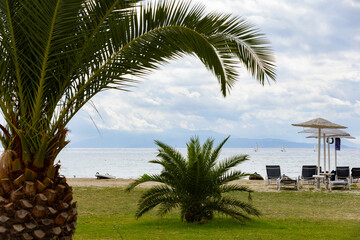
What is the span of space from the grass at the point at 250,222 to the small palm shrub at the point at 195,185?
30cm

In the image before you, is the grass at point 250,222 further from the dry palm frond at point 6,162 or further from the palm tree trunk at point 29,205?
the dry palm frond at point 6,162

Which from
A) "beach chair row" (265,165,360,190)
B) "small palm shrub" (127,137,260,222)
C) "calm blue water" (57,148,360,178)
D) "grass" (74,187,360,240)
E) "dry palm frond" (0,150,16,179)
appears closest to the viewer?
"dry palm frond" (0,150,16,179)

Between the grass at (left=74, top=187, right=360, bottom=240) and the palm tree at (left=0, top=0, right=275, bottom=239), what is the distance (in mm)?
2190

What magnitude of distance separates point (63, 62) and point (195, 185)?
4629 mm

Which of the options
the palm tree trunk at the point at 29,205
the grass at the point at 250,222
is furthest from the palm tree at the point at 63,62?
the grass at the point at 250,222

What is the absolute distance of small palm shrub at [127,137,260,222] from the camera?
8.70 m

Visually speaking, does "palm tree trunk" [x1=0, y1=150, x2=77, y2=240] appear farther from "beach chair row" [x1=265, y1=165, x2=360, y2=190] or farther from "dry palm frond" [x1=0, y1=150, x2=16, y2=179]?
"beach chair row" [x1=265, y1=165, x2=360, y2=190]

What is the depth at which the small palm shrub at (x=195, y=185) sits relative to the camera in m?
8.70

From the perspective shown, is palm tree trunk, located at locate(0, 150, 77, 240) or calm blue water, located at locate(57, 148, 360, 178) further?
calm blue water, located at locate(57, 148, 360, 178)

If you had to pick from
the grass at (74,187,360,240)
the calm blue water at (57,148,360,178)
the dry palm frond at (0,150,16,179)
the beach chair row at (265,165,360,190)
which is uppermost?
the dry palm frond at (0,150,16,179)

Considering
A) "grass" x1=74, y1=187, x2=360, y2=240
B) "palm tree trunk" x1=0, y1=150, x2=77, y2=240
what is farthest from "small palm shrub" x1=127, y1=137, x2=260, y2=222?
"palm tree trunk" x1=0, y1=150, x2=77, y2=240

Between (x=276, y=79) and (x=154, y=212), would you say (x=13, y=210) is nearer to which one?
(x=276, y=79)

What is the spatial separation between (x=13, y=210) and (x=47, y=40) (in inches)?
69.4

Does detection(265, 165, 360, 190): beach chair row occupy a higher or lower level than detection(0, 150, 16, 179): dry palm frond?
lower
